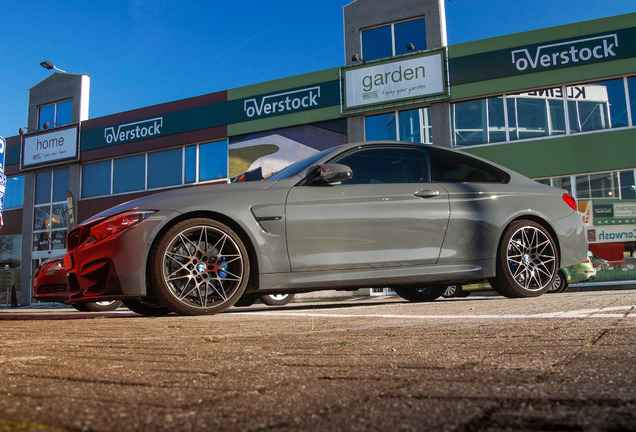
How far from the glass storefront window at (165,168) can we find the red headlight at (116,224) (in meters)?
16.1

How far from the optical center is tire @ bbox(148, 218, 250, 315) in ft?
12.6

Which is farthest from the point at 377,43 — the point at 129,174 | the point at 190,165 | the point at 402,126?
the point at 129,174

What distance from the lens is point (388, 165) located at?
473 cm

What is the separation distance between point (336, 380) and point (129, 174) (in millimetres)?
20883

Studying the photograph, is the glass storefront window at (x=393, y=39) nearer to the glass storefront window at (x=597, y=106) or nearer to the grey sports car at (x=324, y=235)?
the glass storefront window at (x=597, y=106)

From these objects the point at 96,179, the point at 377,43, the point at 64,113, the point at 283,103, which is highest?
the point at 377,43

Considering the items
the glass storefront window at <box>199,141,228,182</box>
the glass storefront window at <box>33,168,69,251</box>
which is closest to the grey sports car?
the glass storefront window at <box>199,141,228,182</box>

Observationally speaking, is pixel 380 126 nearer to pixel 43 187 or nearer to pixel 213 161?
pixel 213 161

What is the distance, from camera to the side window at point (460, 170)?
490 centimetres

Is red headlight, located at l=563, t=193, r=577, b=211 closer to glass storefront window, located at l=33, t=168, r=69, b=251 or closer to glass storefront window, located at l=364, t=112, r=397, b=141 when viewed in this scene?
glass storefront window, located at l=364, t=112, r=397, b=141

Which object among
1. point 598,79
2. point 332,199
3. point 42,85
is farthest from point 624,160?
point 42,85

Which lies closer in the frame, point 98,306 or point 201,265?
point 201,265

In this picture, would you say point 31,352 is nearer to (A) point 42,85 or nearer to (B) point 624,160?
(B) point 624,160

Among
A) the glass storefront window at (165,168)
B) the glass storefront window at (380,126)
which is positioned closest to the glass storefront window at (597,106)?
the glass storefront window at (380,126)
